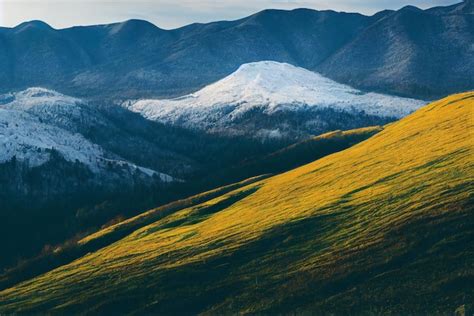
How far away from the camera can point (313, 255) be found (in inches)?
4028

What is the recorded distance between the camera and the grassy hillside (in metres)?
88.3

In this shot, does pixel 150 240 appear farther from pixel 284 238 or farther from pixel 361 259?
pixel 361 259

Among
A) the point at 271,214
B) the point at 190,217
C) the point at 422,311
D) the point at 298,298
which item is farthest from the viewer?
the point at 190,217

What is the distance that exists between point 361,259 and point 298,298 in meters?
11.7

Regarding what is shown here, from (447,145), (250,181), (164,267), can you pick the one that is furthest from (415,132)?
(164,267)

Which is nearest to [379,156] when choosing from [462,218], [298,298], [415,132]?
[415,132]

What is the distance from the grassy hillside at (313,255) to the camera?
88.3 metres

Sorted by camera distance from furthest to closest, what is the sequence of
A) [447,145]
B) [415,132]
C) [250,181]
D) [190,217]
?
[250,181], [415,132], [190,217], [447,145]

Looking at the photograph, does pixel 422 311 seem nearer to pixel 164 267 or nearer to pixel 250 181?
pixel 164 267

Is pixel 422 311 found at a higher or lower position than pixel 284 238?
lower

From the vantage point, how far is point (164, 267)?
111562mm

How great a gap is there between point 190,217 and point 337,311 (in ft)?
234

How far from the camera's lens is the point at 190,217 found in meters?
152

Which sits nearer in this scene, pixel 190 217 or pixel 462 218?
pixel 462 218
